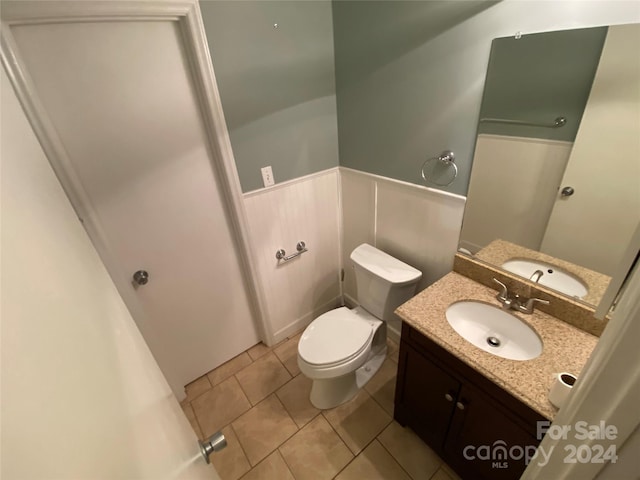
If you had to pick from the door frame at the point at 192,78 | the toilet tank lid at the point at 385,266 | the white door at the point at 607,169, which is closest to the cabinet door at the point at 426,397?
the toilet tank lid at the point at 385,266

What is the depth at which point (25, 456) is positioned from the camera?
200 millimetres

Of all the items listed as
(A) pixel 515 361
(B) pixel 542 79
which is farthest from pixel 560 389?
(B) pixel 542 79

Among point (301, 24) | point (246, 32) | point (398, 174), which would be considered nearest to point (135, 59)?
point (246, 32)

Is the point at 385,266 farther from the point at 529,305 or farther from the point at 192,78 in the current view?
the point at 192,78

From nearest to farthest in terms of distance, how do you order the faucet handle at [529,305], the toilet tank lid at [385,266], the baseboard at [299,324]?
the faucet handle at [529,305]
the toilet tank lid at [385,266]
the baseboard at [299,324]

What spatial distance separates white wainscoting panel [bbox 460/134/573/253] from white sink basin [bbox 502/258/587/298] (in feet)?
0.27

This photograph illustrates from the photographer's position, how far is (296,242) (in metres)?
1.96

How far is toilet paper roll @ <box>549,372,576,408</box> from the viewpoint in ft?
2.64

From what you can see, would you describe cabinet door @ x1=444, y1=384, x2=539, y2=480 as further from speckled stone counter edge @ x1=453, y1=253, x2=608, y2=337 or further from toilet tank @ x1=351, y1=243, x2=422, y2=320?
toilet tank @ x1=351, y1=243, x2=422, y2=320

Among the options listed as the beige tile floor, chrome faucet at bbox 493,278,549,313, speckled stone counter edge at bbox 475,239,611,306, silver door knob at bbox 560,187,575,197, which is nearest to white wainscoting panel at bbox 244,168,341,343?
the beige tile floor

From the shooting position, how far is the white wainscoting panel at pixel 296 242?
5.78 ft

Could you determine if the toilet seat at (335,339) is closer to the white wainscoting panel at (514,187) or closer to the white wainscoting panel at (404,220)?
the white wainscoting panel at (404,220)

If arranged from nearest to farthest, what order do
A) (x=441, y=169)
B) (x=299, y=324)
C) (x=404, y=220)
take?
(x=441, y=169) → (x=404, y=220) → (x=299, y=324)

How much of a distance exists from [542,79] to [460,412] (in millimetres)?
1306
